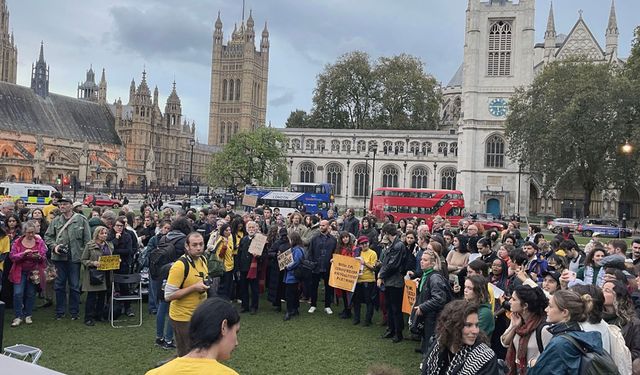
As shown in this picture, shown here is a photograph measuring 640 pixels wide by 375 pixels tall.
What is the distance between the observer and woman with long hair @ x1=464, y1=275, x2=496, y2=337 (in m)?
5.46

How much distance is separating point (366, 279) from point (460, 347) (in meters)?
6.24

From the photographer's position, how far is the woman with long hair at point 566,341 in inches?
147

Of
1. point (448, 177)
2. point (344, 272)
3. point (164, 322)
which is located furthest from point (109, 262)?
point (448, 177)

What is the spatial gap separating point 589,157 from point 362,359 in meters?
36.6

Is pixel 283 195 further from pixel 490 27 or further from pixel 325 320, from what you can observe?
pixel 325 320

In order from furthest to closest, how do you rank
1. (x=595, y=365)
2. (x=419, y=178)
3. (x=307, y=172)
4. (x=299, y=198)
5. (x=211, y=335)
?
(x=307, y=172) < (x=419, y=178) < (x=299, y=198) < (x=595, y=365) < (x=211, y=335)

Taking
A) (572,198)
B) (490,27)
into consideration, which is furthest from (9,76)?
(572,198)

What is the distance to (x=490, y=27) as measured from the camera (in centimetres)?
5241

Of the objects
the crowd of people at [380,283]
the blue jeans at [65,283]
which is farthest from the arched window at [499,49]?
the blue jeans at [65,283]

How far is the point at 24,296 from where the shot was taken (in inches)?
381

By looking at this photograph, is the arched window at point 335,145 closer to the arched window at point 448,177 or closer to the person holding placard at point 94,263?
the arched window at point 448,177

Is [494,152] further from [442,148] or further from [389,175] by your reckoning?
[389,175]

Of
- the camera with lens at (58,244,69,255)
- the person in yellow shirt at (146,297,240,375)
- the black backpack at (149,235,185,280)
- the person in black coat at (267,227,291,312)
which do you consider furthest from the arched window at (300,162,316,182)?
the person in yellow shirt at (146,297,240,375)

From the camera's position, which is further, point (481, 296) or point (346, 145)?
point (346, 145)
